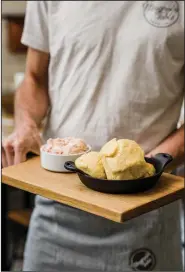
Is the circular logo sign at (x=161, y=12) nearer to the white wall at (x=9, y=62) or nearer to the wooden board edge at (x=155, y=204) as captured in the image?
the wooden board edge at (x=155, y=204)

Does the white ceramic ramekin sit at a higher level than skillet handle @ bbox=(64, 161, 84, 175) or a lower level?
lower

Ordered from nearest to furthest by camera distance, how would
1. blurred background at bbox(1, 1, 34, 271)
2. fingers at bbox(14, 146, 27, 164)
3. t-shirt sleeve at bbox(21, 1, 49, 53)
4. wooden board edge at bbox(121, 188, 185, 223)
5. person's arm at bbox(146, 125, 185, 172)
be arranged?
wooden board edge at bbox(121, 188, 185, 223), fingers at bbox(14, 146, 27, 164), person's arm at bbox(146, 125, 185, 172), t-shirt sleeve at bbox(21, 1, 49, 53), blurred background at bbox(1, 1, 34, 271)

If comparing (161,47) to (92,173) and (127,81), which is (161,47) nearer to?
(127,81)

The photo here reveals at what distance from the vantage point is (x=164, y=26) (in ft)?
2.41

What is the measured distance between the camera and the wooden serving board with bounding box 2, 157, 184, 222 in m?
0.44

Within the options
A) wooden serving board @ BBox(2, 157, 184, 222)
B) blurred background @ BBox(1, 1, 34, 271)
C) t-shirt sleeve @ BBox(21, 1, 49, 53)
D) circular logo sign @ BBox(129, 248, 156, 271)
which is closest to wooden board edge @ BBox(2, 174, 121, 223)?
wooden serving board @ BBox(2, 157, 184, 222)

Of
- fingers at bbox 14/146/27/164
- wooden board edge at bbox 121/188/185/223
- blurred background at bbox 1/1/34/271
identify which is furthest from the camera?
blurred background at bbox 1/1/34/271

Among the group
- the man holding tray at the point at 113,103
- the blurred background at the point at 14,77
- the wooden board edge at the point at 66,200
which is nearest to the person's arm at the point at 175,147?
the man holding tray at the point at 113,103

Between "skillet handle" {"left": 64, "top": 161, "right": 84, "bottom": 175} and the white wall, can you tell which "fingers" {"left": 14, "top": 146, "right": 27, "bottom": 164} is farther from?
the white wall

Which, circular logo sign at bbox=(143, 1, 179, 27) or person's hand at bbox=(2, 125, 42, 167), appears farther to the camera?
circular logo sign at bbox=(143, 1, 179, 27)

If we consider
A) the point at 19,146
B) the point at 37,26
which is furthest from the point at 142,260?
the point at 37,26

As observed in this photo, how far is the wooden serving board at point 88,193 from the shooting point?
1.43 ft

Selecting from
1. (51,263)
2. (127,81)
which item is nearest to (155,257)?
(51,263)

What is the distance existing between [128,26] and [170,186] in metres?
0.33
